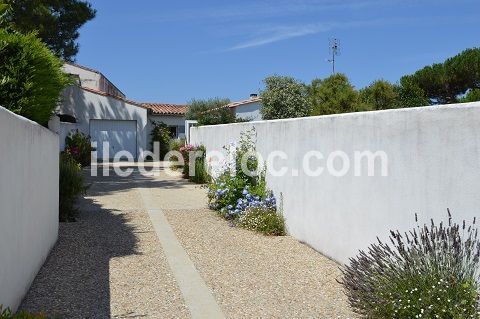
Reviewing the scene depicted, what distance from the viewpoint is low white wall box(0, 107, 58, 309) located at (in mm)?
3895

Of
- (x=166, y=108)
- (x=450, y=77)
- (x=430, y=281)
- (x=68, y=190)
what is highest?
(x=450, y=77)

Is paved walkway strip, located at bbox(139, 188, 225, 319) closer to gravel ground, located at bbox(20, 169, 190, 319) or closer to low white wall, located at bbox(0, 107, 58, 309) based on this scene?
gravel ground, located at bbox(20, 169, 190, 319)

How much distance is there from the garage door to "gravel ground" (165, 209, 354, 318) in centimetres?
1912

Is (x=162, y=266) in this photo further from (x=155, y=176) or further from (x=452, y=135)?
(x=155, y=176)

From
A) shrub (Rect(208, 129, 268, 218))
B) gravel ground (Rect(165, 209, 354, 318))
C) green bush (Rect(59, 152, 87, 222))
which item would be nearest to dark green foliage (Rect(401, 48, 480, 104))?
shrub (Rect(208, 129, 268, 218))

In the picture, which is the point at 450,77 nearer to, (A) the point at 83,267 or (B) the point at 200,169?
(B) the point at 200,169

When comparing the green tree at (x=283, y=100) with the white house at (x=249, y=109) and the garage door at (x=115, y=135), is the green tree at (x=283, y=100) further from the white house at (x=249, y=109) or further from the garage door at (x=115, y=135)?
the garage door at (x=115, y=135)

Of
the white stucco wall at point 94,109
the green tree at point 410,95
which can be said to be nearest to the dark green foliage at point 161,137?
the white stucco wall at point 94,109

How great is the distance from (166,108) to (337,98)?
13465mm

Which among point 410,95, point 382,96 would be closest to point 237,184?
point 382,96

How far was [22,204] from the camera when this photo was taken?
466 cm

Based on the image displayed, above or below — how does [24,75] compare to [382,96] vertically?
below

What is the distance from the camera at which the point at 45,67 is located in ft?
23.1

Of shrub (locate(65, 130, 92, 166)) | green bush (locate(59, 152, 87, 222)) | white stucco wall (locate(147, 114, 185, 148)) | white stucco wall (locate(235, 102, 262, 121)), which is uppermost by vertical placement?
white stucco wall (locate(235, 102, 262, 121))
